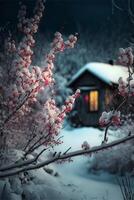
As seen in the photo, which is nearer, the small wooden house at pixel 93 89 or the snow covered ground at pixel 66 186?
the snow covered ground at pixel 66 186

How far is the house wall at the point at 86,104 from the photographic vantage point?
88.9 feet

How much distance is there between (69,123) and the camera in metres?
28.4

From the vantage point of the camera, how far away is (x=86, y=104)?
1104 inches

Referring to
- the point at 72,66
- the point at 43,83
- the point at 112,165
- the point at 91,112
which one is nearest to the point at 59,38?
the point at 43,83

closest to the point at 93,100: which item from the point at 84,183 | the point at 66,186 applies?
the point at 84,183

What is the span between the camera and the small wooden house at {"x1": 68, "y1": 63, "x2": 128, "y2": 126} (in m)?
26.9

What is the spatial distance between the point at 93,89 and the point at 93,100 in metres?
0.79

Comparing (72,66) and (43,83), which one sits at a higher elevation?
(72,66)

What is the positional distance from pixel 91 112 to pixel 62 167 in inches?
492

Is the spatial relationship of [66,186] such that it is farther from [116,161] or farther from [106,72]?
[106,72]

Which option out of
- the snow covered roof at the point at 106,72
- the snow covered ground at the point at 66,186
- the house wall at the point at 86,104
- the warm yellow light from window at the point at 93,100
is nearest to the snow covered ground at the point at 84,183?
the snow covered ground at the point at 66,186

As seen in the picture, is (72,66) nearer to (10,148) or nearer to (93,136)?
(93,136)

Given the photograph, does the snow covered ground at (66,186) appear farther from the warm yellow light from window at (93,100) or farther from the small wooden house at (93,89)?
the warm yellow light from window at (93,100)

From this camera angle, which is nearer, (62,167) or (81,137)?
(62,167)
